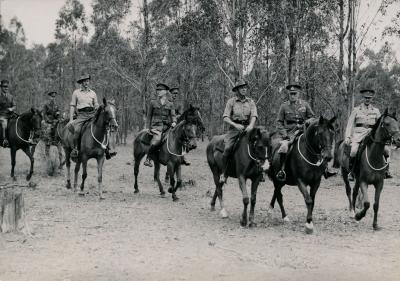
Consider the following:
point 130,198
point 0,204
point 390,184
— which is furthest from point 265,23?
point 0,204

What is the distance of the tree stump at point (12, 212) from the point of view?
25.3 feet

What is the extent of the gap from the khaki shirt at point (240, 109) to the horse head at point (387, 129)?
2486 millimetres

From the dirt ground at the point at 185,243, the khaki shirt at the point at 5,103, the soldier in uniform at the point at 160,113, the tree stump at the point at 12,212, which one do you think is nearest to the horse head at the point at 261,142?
the dirt ground at the point at 185,243

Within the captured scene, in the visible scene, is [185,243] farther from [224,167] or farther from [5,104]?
[5,104]

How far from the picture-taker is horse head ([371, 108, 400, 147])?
344 inches

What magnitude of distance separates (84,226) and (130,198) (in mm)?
3886

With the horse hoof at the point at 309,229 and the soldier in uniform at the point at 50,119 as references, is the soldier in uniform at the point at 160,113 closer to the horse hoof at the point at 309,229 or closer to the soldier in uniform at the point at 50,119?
the soldier in uniform at the point at 50,119

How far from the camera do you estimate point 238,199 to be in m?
13.2

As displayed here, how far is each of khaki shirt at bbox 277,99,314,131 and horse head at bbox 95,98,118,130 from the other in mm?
4321

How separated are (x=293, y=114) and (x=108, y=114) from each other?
485 centimetres

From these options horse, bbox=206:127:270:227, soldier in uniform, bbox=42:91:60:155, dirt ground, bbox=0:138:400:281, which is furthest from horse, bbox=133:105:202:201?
soldier in uniform, bbox=42:91:60:155

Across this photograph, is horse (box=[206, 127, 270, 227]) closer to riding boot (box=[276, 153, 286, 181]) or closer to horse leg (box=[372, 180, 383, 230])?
riding boot (box=[276, 153, 286, 181])

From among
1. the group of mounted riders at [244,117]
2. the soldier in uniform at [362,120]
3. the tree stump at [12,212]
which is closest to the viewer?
the tree stump at [12,212]

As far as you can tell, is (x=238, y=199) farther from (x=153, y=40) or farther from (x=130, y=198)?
(x=153, y=40)
